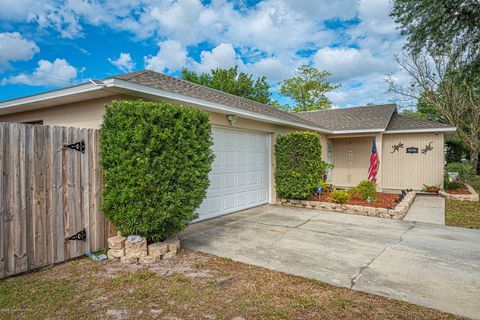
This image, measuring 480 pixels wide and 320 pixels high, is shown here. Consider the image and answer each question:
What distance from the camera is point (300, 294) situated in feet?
10.2

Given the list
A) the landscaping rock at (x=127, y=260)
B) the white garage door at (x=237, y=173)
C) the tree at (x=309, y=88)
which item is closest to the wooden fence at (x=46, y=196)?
the landscaping rock at (x=127, y=260)

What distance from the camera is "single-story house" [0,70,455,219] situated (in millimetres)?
5141

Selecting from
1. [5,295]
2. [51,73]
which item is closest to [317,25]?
[5,295]

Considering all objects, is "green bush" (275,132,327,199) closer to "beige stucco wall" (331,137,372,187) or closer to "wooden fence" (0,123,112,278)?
"beige stucco wall" (331,137,372,187)

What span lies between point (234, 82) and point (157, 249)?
25609 millimetres

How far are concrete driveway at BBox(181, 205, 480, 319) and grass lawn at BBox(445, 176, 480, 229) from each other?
720mm

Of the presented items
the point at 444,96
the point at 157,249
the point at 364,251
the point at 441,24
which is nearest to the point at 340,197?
the point at 364,251

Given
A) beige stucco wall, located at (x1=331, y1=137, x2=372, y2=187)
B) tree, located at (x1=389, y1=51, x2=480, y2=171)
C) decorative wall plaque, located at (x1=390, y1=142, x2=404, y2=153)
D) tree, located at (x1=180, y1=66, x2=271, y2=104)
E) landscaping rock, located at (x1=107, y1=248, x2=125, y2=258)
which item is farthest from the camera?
tree, located at (x1=180, y1=66, x2=271, y2=104)

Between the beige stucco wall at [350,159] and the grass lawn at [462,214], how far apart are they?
4.03 metres

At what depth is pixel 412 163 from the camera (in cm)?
1230

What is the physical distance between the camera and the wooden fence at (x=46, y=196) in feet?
11.1

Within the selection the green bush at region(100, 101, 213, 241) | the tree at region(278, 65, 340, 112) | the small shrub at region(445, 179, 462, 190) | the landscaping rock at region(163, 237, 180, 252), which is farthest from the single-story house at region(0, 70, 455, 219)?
the tree at region(278, 65, 340, 112)

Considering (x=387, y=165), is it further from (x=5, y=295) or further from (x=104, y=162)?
(x=5, y=295)

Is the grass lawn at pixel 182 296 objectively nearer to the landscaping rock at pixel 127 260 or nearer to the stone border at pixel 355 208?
the landscaping rock at pixel 127 260
